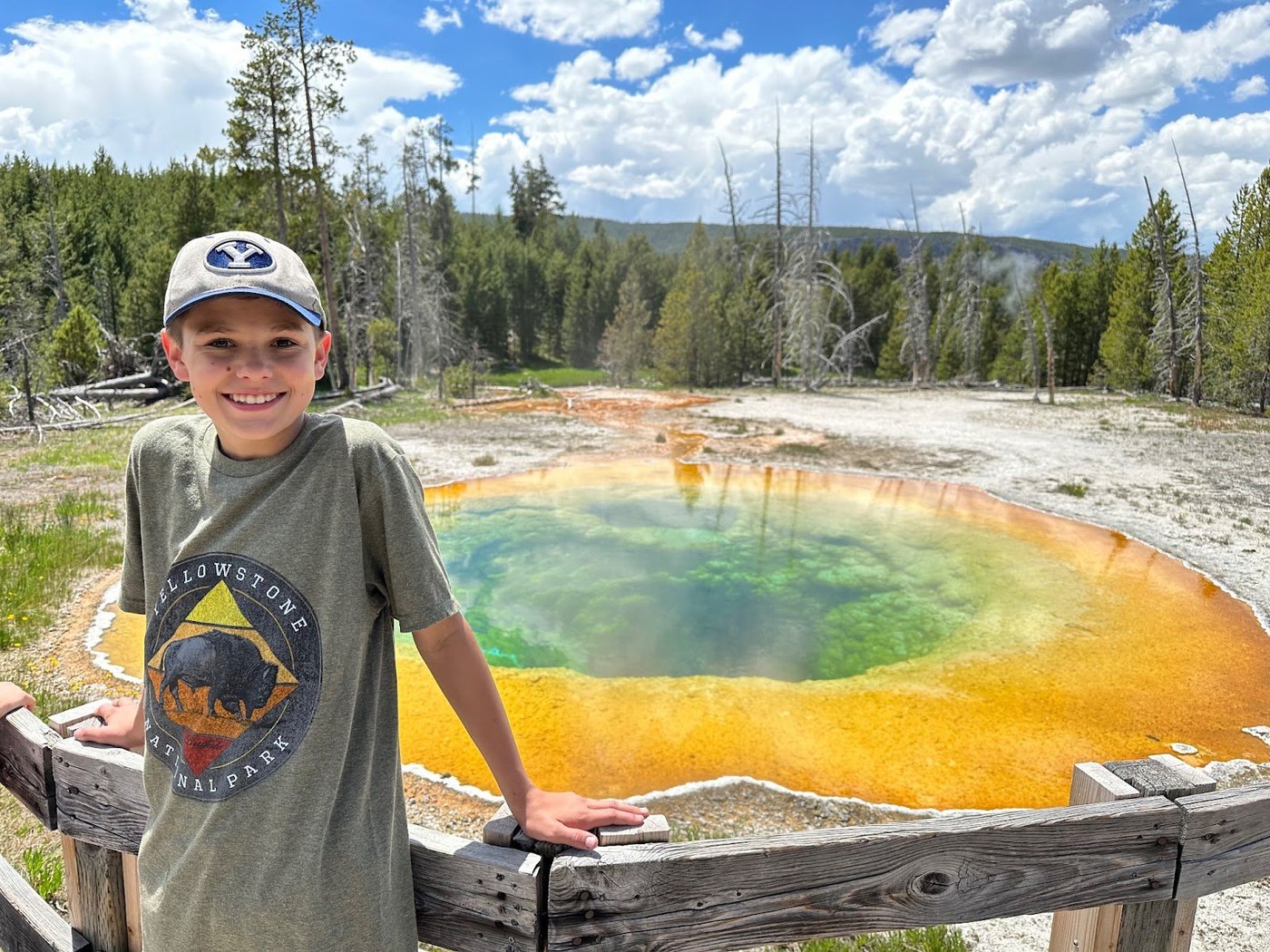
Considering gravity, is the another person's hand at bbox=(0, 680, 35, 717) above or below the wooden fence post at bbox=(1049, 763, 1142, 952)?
above

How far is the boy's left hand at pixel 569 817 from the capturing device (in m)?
1.45

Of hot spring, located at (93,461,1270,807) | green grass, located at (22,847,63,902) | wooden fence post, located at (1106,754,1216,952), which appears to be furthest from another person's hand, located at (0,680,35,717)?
hot spring, located at (93,461,1270,807)

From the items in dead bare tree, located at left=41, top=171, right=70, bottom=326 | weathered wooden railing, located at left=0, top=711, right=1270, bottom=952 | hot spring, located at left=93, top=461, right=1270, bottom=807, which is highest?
Result: dead bare tree, located at left=41, top=171, right=70, bottom=326

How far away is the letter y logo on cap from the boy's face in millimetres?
50

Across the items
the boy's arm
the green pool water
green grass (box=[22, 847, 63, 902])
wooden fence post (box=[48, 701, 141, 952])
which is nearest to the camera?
the boy's arm

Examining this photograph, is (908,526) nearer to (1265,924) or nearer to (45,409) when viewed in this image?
(1265,924)

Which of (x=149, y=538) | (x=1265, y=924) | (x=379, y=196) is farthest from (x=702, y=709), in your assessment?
(x=379, y=196)

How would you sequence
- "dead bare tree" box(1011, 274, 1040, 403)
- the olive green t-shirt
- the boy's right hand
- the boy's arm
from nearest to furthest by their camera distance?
1. the olive green t-shirt
2. the boy's arm
3. the boy's right hand
4. "dead bare tree" box(1011, 274, 1040, 403)

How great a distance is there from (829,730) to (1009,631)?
3264 millimetres

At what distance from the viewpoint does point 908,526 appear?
494 inches

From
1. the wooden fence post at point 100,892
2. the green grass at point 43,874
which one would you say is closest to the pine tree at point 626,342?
the green grass at point 43,874

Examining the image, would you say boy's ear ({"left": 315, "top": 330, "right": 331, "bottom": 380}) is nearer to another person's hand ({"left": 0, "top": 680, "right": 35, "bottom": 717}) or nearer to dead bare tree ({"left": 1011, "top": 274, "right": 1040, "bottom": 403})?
another person's hand ({"left": 0, "top": 680, "right": 35, "bottom": 717})

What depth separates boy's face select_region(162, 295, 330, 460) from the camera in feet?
4.49

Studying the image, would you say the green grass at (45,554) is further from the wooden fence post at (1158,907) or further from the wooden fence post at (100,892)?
the wooden fence post at (1158,907)
